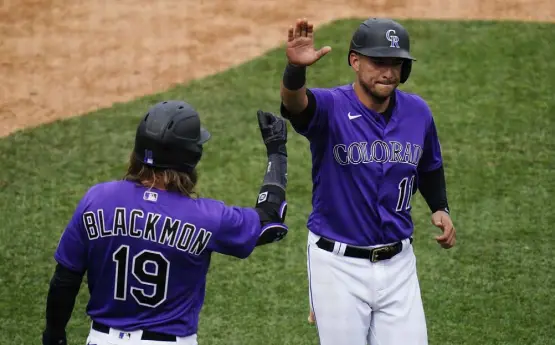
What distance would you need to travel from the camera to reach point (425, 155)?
4.77 metres

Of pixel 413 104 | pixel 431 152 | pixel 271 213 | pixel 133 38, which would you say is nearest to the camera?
pixel 271 213

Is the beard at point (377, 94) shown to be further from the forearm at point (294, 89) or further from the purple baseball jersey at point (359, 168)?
the forearm at point (294, 89)

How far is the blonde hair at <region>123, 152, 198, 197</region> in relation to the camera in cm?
366

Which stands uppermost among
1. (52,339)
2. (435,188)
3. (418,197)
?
(435,188)

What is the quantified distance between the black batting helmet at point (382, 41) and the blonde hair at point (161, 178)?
1.18m

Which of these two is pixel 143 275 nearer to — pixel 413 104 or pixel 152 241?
pixel 152 241

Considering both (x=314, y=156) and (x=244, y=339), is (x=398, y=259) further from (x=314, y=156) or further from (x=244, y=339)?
(x=244, y=339)

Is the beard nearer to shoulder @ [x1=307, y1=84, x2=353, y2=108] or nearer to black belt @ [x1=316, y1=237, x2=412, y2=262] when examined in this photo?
shoulder @ [x1=307, y1=84, x2=353, y2=108]

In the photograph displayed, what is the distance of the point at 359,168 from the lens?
4418mm

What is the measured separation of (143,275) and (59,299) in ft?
1.33

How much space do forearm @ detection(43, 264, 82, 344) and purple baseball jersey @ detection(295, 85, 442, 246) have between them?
4.11 ft

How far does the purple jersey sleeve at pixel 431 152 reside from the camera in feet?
15.5

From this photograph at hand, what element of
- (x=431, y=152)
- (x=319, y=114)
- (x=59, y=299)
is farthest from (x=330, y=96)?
(x=59, y=299)

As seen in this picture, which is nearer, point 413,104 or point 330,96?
point 330,96
